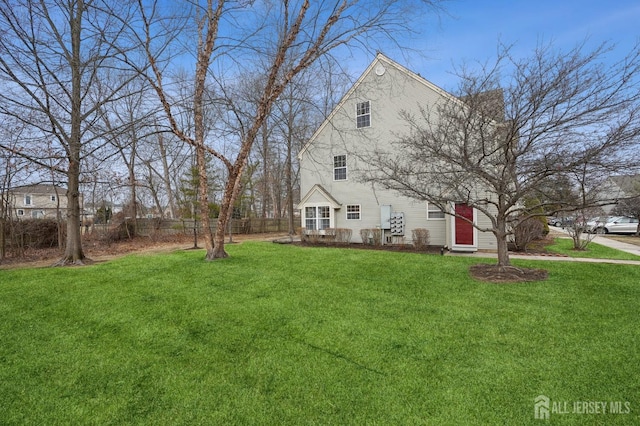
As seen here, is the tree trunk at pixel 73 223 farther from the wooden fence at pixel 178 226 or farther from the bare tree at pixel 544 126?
the bare tree at pixel 544 126

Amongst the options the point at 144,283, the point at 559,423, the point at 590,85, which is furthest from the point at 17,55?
the point at 590,85

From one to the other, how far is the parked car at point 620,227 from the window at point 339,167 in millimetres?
16414

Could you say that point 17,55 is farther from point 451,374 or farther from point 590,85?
point 590,85

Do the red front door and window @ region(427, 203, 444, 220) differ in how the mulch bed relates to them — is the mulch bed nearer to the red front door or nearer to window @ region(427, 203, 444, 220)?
the red front door

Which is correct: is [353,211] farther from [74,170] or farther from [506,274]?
[74,170]

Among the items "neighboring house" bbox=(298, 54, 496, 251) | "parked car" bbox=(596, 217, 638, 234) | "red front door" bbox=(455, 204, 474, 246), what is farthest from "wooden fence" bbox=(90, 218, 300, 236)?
"parked car" bbox=(596, 217, 638, 234)

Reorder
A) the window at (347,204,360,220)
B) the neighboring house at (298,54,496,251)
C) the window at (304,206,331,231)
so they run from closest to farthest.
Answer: the neighboring house at (298,54,496,251) → the window at (347,204,360,220) → the window at (304,206,331,231)

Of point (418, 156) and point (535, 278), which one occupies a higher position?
point (418, 156)

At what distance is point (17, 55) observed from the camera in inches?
288

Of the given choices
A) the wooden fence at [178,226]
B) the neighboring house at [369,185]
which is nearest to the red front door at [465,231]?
the neighboring house at [369,185]

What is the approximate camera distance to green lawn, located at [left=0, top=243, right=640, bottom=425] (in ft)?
8.00

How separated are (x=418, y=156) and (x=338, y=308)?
13.0ft

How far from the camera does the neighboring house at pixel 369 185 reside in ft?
40.2

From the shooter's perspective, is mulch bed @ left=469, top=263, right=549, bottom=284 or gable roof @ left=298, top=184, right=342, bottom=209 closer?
mulch bed @ left=469, top=263, right=549, bottom=284
